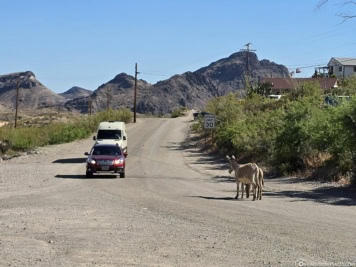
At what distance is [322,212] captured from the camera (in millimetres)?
15938

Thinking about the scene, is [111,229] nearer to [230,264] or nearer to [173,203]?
[230,264]

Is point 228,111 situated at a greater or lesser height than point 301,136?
greater

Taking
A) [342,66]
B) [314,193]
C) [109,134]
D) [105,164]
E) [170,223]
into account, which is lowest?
[314,193]

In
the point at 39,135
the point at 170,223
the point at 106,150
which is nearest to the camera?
the point at 170,223

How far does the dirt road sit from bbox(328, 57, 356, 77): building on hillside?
281 ft

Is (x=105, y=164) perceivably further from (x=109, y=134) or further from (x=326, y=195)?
(x=326, y=195)

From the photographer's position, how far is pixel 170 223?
13.7m

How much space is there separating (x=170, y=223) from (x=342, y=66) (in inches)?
3992

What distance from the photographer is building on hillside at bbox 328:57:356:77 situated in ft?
357

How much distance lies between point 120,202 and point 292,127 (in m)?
14.4

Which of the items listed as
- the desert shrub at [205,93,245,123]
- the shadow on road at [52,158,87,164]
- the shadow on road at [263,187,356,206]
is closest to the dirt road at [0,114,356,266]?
the shadow on road at [263,187,356,206]

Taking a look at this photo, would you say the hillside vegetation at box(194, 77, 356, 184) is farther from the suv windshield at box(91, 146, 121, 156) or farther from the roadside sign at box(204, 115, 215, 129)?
the suv windshield at box(91, 146, 121, 156)

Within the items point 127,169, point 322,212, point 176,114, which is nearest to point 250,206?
point 322,212

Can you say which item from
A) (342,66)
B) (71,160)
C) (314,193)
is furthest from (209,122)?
(342,66)
